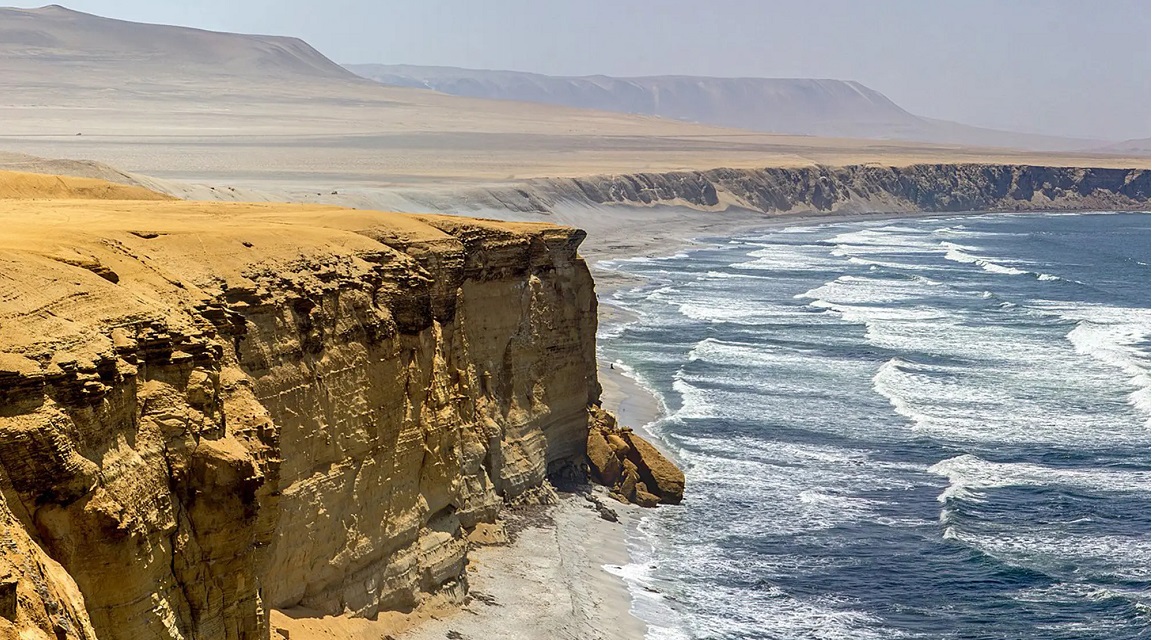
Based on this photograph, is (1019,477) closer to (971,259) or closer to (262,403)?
(262,403)

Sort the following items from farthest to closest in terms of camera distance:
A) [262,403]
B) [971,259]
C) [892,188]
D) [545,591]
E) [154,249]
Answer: [892,188] → [971,259] → [545,591] → [262,403] → [154,249]

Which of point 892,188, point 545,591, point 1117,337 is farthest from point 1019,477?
point 892,188

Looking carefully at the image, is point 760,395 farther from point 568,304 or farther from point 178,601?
point 178,601

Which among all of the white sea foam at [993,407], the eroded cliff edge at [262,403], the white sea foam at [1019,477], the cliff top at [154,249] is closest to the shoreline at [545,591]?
the eroded cliff edge at [262,403]

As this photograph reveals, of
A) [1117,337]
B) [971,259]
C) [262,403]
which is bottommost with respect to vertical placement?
[1117,337]

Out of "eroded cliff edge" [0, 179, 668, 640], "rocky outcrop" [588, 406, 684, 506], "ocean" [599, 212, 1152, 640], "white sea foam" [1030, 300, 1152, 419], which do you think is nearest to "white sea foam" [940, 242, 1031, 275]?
"ocean" [599, 212, 1152, 640]

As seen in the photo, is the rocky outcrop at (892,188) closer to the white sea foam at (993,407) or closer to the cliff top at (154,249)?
the white sea foam at (993,407)

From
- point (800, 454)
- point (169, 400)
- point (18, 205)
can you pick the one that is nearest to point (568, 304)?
point (800, 454)
